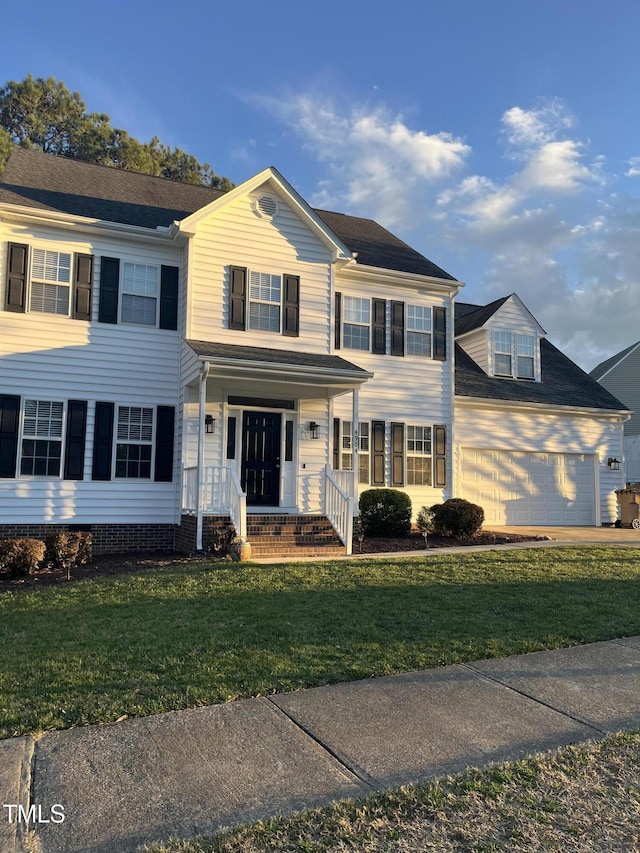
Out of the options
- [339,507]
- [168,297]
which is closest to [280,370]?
[339,507]

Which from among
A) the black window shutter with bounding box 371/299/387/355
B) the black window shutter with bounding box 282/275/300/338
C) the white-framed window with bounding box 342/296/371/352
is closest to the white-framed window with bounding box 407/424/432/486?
the black window shutter with bounding box 371/299/387/355

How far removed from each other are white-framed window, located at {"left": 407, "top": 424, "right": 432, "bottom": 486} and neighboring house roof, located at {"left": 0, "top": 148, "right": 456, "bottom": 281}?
152 inches

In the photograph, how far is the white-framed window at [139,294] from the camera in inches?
524

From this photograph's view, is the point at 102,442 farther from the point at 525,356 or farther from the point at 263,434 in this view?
the point at 525,356

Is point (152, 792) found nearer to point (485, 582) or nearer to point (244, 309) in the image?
point (485, 582)

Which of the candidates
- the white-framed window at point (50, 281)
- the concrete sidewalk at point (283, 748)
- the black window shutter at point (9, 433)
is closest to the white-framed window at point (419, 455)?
the white-framed window at point (50, 281)

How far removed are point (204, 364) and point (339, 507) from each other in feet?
12.0

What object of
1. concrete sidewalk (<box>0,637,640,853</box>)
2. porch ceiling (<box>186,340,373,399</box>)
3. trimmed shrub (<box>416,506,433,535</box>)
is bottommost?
concrete sidewalk (<box>0,637,640,853</box>)

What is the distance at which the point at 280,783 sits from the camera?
3.46m

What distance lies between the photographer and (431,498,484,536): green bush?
13.8 metres

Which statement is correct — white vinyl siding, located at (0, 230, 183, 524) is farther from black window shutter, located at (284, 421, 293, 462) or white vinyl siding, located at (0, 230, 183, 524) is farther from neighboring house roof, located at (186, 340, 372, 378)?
black window shutter, located at (284, 421, 293, 462)

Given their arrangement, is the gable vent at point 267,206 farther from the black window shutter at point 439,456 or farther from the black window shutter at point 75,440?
the black window shutter at point 439,456

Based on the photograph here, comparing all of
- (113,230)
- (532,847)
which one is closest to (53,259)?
(113,230)

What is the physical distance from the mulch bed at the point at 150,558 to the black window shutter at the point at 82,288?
469 cm
